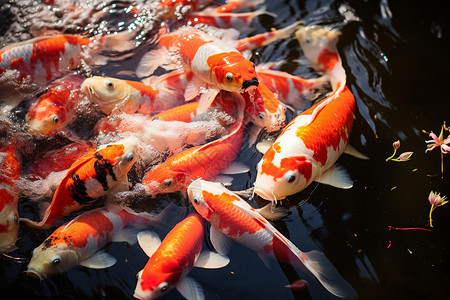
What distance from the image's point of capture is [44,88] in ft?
9.78

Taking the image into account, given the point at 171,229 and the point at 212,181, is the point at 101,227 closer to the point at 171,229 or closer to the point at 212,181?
the point at 171,229

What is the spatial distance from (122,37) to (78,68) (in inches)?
20.7

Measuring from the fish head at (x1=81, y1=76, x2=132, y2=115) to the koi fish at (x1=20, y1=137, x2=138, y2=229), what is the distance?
51 centimetres

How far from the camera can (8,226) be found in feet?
7.18

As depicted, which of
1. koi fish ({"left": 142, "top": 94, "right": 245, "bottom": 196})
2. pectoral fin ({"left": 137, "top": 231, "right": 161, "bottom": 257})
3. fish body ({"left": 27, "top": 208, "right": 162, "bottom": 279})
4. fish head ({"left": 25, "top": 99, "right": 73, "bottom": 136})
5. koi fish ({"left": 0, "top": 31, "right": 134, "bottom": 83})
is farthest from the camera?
koi fish ({"left": 0, "top": 31, "right": 134, "bottom": 83})

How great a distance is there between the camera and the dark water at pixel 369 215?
209cm

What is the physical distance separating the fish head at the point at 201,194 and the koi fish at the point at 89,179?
420 millimetres

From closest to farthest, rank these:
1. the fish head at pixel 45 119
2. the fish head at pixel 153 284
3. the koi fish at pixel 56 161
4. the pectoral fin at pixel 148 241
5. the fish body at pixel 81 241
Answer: the fish head at pixel 153 284 → the fish body at pixel 81 241 → the pectoral fin at pixel 148 241 → the koi fish at pixel 56 161 → the fish head at pixel 45 119

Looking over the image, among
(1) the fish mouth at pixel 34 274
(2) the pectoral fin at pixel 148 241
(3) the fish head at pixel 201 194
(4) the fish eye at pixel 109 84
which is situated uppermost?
(4) the fish eye at pixel 109 84

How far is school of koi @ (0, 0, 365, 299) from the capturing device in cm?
215

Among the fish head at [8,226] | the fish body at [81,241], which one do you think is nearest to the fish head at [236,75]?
the fish body at [81,241]

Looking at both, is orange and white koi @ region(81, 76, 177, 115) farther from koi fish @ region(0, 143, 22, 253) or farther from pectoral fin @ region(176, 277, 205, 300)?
pectoral fin @ region(176, 277, 205, 300)

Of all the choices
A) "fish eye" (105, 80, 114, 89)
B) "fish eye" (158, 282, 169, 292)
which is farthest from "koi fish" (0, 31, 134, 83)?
"fish eye" (158, 282, 169, 292)

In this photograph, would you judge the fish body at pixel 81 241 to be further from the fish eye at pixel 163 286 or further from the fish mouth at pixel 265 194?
the fish mouth at pixel 265 194
